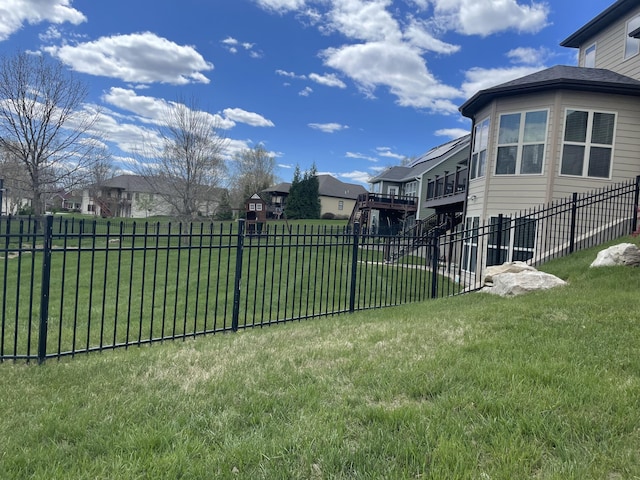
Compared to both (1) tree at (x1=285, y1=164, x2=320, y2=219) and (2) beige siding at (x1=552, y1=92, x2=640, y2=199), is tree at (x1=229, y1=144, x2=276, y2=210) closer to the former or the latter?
(1) tree at (x1=285, y1=164, x2=320, y2=219)

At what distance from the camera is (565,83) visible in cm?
1037

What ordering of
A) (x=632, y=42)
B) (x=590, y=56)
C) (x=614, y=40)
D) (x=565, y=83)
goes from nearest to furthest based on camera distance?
1. (x=565, y=83)
2. (x=632, y=42)
3. (x=614, y=40)
4. (x=590, y=56)

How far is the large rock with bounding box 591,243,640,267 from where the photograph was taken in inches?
280

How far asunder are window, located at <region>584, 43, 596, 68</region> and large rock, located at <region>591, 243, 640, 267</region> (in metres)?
9.78

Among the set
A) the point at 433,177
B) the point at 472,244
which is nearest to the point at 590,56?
the point at 472,244

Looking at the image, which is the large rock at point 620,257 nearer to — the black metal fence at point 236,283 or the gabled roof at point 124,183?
the black metal fence at point 236,283

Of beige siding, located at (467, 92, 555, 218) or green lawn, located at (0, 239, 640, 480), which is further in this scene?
beige siding, located at (467, 92, 555, 218)

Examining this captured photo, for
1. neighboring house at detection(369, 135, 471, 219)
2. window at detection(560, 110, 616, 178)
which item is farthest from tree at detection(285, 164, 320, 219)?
window at detection(560, 110, 616, 178)

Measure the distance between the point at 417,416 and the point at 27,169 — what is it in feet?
95.2

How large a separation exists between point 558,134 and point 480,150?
7.47ft

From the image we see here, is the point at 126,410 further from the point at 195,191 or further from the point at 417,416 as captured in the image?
the point at 195,191

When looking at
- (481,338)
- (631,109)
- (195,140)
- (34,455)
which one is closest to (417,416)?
(481,338)

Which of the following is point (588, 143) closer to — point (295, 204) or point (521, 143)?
point (521, 143)

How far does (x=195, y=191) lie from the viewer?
Answer: 26.5m
